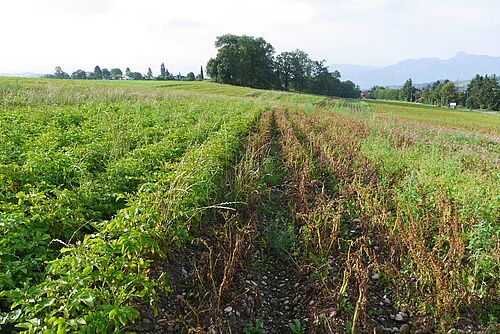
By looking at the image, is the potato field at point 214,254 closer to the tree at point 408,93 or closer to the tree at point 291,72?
the tree at point 291,72

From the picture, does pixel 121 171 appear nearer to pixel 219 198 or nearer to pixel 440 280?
pixel 219 198

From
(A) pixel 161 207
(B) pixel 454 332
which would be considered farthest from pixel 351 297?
(A) pixel 161 207

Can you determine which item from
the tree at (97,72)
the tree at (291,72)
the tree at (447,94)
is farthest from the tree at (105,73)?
the tree at (447,94)

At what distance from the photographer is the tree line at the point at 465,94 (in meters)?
77.7

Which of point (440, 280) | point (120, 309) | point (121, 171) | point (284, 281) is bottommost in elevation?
point (284, 281)

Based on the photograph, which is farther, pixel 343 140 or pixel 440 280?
pixel 343 140

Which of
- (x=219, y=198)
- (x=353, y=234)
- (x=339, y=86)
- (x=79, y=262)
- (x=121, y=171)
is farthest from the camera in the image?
(x=339, y=86)

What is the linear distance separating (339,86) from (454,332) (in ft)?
325

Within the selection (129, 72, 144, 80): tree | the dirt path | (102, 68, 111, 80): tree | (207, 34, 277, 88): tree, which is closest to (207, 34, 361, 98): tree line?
(207, 34, 277, 88): tree

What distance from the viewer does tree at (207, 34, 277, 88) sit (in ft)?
230

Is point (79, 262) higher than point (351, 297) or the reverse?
higher

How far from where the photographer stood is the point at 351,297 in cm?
340

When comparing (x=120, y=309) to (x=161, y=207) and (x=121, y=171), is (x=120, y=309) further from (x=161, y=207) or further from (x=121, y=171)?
(x=121, y=171)

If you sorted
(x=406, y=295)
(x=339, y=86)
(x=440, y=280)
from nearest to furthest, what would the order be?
1. (x=440, y=280)
2. (x=406, y=295)
3. (x=339, y=86)
